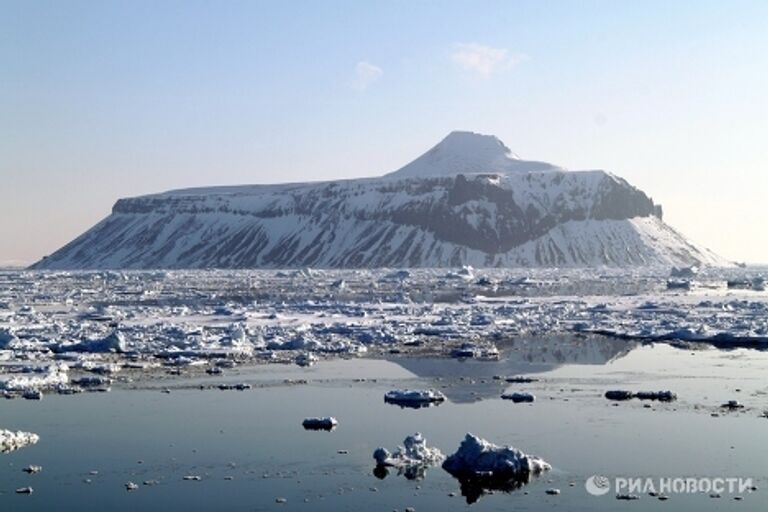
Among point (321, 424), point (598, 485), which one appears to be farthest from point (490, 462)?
point (321, 424)

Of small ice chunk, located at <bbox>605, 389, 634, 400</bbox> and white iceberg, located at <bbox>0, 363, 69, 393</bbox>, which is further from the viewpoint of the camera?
white iceberg, located at <bbox>0, 363, 69, 393</bbox>

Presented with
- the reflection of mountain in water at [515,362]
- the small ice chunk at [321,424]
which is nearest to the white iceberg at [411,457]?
the small ice chunk at [321,424]

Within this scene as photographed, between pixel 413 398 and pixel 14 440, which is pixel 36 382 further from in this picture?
pixel 413 398

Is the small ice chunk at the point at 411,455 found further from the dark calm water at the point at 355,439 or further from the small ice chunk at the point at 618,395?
the small ice chunk at the point at 618,395

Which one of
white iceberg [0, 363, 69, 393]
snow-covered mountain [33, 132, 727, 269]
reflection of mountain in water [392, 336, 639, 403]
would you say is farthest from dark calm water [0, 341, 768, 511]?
snow-covered mountain [33, 132, 727, 269]

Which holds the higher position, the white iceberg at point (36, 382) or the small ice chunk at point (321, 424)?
the white iceberg at point (36, 382)

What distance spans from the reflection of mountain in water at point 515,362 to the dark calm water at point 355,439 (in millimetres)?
204

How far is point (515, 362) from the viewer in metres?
35.8

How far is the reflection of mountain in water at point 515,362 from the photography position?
2983 cm

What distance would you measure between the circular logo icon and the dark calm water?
0.23 meters

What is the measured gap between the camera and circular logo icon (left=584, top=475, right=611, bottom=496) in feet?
60.6

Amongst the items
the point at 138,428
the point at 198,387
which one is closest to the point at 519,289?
the point at 198,387

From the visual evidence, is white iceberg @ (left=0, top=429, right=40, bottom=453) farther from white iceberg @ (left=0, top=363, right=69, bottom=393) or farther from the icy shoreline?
the icy shoreline

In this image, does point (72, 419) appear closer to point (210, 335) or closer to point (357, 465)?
point (357, 465)
